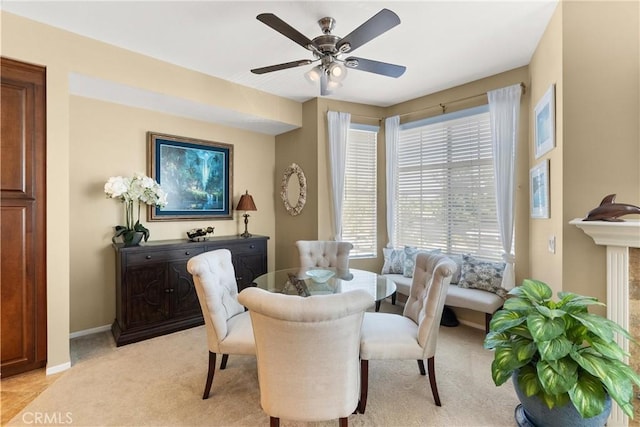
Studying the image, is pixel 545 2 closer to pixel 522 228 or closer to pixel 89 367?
pixel 522 228

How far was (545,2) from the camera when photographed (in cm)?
205

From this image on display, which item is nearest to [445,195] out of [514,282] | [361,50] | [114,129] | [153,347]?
[514,282]

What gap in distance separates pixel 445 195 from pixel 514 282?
1222 mm

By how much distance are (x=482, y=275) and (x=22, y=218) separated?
4.27 m

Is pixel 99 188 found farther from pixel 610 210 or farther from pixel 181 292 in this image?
pixel 610 210

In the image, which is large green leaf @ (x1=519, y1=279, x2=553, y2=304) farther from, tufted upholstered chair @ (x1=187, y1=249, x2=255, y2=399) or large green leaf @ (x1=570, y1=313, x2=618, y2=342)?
tufted upholstered chair @ (x1=187, y1=249, x2=255, y2=399)

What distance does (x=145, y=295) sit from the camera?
2975 millimetres

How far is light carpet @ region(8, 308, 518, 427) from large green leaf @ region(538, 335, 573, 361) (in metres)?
0.74

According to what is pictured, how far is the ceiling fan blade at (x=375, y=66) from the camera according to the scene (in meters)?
2.16

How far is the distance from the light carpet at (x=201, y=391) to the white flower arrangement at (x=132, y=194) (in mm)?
1164

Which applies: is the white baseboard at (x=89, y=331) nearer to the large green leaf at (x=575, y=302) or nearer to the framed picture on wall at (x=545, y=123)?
the large green leaf at (x=575, y=302)

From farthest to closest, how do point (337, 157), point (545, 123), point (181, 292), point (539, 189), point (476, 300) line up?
point (337, 157)
point (181, 292)
point (476, 300)
point (539, 189)
point (545, 123)

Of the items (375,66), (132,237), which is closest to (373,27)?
(375,66)

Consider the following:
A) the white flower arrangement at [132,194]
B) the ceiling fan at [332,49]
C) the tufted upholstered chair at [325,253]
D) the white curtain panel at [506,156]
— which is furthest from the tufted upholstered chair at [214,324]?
the white curtain panel at [506,156]
